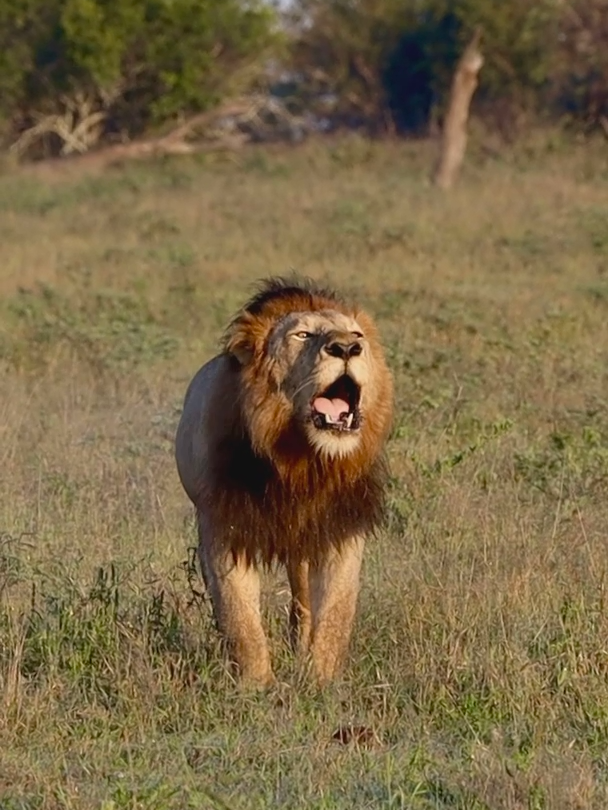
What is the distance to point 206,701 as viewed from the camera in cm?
514

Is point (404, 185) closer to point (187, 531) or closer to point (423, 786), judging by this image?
point (187, 531)

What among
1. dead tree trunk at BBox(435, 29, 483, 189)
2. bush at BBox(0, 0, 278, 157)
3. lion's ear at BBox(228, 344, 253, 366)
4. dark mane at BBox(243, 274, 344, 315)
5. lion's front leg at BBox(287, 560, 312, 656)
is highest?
bush at BBox(0, 0, 278, 157)

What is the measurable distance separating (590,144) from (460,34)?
329 inches

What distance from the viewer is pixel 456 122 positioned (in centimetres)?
2688

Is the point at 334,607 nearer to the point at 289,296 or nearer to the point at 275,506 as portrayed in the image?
the point at 275,506

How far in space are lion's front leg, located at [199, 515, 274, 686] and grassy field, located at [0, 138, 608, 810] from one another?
126mm

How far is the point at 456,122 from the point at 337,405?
22399mm

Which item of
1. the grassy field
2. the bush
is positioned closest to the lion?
the grassy field

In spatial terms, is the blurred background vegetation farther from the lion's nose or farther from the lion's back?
the lion's nose

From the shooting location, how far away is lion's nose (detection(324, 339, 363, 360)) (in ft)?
16.2

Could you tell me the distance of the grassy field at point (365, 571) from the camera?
14.9 feet

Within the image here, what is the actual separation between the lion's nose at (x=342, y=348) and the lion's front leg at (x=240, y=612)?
801 mm

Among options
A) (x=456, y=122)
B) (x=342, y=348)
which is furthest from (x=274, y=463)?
(x=456, y=122)

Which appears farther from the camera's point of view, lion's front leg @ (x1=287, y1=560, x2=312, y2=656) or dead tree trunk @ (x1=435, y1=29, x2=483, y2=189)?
dead tree trunk @ (x1=435, y1=29, x2=483, y2=189)
